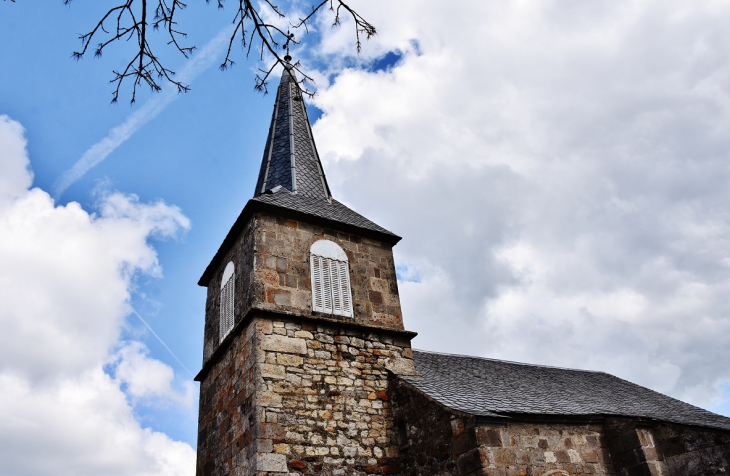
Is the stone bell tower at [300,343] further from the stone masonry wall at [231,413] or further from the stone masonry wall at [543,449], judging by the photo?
the stone masonry wall at [543,449]

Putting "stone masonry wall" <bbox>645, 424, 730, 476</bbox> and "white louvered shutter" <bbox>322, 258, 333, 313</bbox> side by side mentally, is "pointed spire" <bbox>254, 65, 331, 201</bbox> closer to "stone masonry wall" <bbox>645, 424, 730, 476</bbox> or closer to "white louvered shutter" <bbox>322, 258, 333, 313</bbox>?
"white louvered shutter" <bbox>322, 258, 333, 313</bbox>

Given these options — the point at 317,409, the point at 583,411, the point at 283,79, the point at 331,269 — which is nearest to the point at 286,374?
the point at 317,409

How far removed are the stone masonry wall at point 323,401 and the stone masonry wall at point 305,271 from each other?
53cm

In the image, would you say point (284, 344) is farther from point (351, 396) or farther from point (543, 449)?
point (543, 449)

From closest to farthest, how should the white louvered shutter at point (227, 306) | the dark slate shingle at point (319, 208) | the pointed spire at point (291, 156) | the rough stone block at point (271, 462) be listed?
the rough stone block at point (271, 462) < the white louvered shutter at point (227, 306) < the dark slate shingle at point (319, 208) < the pointed spire at point (291, 156)

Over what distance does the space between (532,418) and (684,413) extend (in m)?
6.69

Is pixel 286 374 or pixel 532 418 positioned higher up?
pixel 286 374

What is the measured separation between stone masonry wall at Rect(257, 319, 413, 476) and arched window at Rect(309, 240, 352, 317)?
569mm

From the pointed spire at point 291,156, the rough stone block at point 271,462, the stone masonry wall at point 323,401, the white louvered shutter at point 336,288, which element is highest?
the pointed spire at point 291,156

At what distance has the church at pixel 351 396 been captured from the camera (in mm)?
9414

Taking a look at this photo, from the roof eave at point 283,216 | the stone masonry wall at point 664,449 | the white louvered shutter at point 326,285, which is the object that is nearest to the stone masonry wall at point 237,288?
the roof eave at point 283,216

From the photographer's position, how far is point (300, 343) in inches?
419

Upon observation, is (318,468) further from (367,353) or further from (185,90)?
(185,90)

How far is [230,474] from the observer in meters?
10.0
